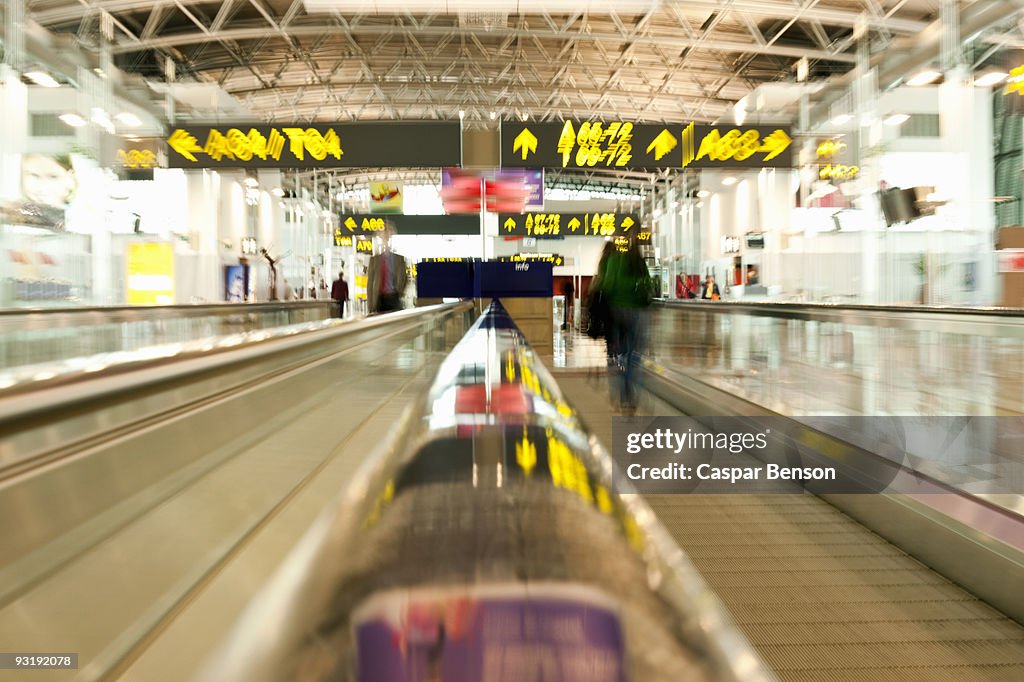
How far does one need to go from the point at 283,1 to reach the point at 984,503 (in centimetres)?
2106

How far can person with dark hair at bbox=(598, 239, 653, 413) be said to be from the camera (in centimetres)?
657

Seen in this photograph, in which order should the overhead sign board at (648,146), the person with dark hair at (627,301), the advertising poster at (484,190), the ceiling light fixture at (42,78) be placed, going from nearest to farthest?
the person with dark hair at (627,301) < the overhead sign board at (648,146) < the ceiling light fixture at (42,78) < the advertising poster at (484,190)

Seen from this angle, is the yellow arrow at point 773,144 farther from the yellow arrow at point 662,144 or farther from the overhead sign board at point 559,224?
the overhead sign board at point 559,224

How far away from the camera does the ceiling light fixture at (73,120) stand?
42.3 ft

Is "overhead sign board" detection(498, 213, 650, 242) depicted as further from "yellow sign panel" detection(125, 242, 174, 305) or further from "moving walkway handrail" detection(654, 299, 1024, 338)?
"moving walkway handrail" detection(654, 299, 1024, 338)

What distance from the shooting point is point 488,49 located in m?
23.0

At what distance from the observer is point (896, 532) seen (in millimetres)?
3320

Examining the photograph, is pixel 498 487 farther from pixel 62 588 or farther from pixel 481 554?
pixel 62 588

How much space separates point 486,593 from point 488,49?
24422 mm

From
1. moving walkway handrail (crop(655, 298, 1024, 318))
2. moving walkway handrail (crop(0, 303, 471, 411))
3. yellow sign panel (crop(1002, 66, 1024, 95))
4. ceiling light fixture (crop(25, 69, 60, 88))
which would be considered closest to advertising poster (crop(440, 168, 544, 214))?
ceiling light fixture (crop(25, 69, 60, 88))

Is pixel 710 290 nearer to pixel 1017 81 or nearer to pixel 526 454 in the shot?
pixel 1017 81

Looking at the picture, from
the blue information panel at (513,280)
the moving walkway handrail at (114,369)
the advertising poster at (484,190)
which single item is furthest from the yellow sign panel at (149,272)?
the moving walkway handrail at (114,369)

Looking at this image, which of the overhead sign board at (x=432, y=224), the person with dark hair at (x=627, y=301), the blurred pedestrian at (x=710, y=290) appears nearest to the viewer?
the person with dark hair at (x=627, y=301)

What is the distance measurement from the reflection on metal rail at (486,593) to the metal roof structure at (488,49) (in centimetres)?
1463
